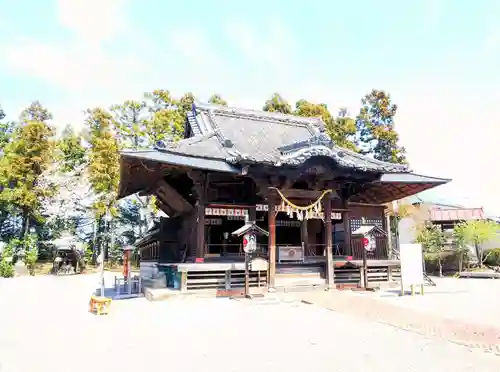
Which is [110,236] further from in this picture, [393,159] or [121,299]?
Answer: [393,159]

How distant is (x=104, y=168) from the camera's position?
29.3m

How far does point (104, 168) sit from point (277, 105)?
647 inches

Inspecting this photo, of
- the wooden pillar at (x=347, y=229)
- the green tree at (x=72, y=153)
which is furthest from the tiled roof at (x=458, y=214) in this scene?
the green tree at (x=72, y=153)

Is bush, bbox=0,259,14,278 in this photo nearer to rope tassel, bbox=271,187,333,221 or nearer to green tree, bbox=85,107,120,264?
green tree, bbox=85,107,120,264

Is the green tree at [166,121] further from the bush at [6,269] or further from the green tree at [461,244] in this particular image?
the green tree at [461,244]

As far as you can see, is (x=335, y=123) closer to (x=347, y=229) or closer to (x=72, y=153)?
(x=347, y=229)

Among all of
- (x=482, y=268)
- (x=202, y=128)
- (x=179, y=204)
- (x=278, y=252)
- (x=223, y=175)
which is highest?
(x=202, y=128)

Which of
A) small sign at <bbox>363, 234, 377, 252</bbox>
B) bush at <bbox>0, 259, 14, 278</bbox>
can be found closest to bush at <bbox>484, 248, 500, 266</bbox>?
small sign at <bbox>363, 234, 377, 252</bbox>

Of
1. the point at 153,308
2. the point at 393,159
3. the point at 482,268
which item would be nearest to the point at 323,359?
the point at 153,308

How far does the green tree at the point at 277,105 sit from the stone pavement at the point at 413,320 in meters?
24.5

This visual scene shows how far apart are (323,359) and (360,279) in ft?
32.4

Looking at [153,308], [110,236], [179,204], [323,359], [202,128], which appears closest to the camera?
[323,359]

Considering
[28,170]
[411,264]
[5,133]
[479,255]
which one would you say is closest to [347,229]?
[411,264]

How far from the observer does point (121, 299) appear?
1267 centimetres
